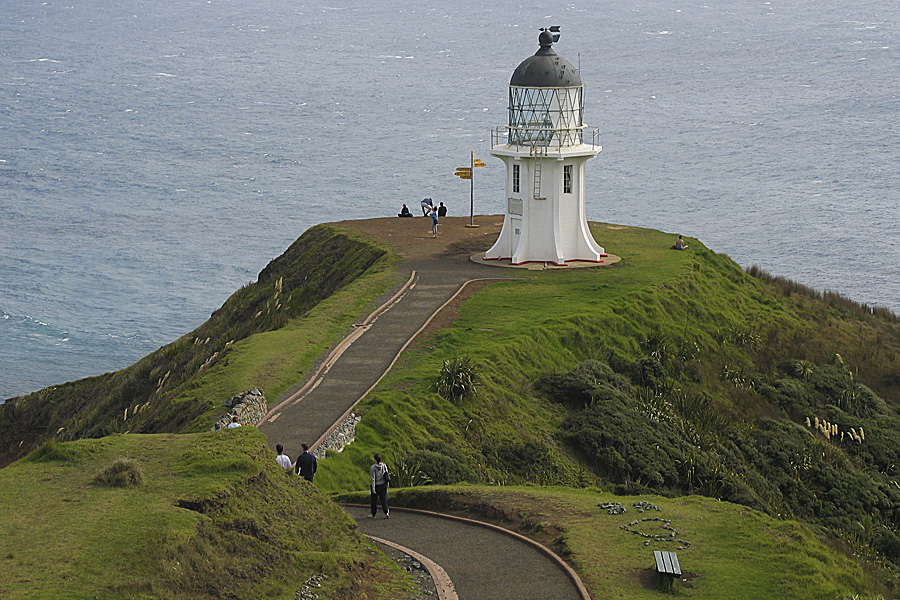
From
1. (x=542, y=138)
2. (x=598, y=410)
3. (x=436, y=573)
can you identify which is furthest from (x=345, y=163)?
(x=436, y=573)

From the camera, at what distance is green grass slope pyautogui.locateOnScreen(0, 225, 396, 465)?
28.8m

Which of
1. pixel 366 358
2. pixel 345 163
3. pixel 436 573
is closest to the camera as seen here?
pixel 436 573

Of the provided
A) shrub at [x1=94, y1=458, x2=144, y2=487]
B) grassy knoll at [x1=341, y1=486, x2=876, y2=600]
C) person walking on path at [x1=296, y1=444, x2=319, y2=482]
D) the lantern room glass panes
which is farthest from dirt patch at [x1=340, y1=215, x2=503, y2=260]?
shrub at [x1=94, y1=458, x2=144, y2=487]

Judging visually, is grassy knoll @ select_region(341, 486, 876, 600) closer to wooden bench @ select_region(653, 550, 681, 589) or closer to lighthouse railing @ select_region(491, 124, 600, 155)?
wooden bench @ select_region(653, 550, 681, 589)

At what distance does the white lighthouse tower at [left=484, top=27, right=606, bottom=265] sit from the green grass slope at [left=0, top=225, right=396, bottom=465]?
514cm

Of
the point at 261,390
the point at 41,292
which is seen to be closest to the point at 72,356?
the point at 41,292

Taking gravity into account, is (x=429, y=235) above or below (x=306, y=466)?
above

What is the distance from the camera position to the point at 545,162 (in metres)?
41.9

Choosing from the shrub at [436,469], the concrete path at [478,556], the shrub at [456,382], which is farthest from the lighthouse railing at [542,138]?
the concrete path at [478,556]

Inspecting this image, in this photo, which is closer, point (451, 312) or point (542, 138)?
point (451, 312)

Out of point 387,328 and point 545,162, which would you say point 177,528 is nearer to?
point 387,328

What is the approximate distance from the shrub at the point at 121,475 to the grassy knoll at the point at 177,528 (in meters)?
0.09

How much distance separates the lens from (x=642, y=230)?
51781 millimetres

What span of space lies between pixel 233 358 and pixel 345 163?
7909cm
